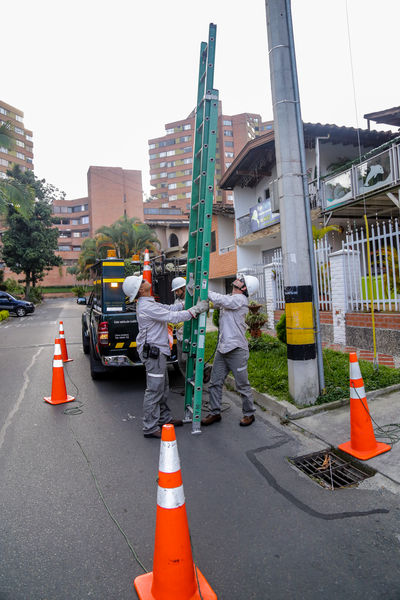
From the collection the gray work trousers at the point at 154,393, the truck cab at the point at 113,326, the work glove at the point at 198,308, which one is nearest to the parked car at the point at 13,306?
the truck cab at the point at 113,326

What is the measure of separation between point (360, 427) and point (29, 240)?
39.3 metres

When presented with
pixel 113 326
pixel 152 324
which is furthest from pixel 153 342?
pixel 113 326

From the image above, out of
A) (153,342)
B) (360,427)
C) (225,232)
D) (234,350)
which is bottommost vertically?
(360,427)

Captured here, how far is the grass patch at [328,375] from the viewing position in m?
5.47

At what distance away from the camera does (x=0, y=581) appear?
234 centimetres

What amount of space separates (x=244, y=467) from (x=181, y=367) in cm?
488

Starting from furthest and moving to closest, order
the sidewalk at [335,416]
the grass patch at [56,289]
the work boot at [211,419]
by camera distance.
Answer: the grass patch at [56,289] → the work boot at [211,419] → the sidewalk at [335,416]

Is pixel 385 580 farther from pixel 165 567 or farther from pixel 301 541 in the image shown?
pixel 165 567

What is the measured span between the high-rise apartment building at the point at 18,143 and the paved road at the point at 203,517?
252ft

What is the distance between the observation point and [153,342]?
4773mm

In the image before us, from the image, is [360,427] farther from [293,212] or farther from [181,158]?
[181,158]

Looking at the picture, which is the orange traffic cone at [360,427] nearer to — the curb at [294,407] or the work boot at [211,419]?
the curb at [294,407]

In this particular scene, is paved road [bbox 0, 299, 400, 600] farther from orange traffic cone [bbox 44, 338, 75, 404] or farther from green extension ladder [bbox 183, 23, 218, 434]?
orange traffic cone [bbox 44, 338, 75, 404]

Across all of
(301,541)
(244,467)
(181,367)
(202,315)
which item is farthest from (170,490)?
(181,367)
